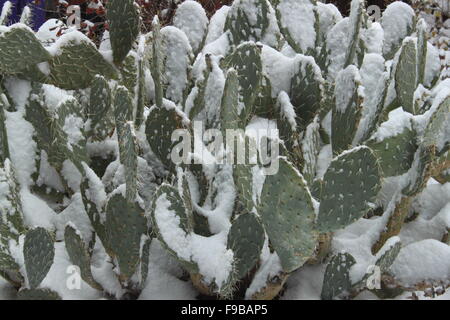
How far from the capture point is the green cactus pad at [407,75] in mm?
1405

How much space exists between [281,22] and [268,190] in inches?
29.9

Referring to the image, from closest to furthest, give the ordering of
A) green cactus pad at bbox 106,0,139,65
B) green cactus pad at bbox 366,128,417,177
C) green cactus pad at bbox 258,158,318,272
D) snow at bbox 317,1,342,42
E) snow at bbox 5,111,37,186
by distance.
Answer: green cactus pad at bbox 258,158,318,272 → green cactus pad at bbox 366,128,417,177 → snow at bbox 5,111,37,186 → green cactus pad at bbox 106,0,139,65 → snow at bbox 317,1,342,42

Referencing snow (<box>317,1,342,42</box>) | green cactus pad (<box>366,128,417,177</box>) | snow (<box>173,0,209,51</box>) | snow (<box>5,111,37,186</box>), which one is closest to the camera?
green cactus pad (<box>366,128,417,177</box>)

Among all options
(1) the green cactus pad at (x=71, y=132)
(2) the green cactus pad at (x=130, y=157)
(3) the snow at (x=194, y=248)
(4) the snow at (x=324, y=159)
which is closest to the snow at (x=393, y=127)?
(4) the snow at (x=324, y=159)

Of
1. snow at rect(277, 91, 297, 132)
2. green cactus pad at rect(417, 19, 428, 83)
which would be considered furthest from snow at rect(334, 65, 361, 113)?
green cactus pad at rect(417, 19, 428, 83)

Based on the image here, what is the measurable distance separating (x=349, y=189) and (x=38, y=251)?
0.60 meters

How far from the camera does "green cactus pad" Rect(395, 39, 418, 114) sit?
1405 millimetres

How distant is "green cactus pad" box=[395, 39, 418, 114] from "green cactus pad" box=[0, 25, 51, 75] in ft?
2.75

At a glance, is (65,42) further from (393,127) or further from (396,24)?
(396,24)

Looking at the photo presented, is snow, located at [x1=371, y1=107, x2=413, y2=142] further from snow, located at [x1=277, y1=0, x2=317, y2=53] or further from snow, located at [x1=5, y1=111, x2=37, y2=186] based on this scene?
snow, located at [x1=5, y1=111, x2=37, y2=186]

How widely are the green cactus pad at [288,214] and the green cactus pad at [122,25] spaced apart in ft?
2.23
